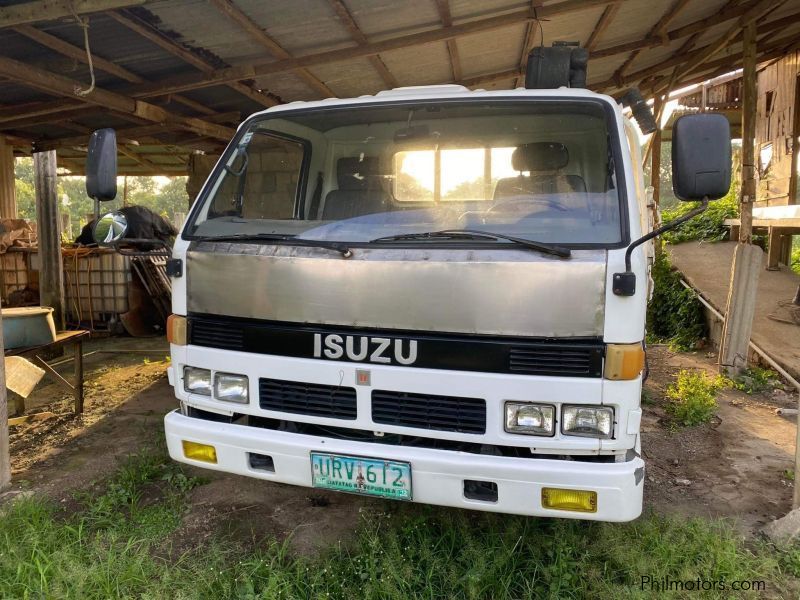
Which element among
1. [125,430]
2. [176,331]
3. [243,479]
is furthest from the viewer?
[125,430]

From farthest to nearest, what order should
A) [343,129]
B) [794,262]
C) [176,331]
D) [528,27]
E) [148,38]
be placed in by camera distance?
[794,262]
[528,27]
[148,38]
[343,129]
[176,331]

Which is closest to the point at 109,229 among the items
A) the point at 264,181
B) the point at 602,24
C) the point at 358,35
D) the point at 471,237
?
the point at 264,181

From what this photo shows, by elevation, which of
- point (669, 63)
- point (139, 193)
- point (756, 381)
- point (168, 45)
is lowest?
point (756, 381)

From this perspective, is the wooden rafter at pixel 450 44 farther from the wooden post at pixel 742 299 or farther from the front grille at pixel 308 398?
the wooden post at pixel 742 299

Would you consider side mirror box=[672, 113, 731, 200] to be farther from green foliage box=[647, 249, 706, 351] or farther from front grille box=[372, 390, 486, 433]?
green foliage box=[647, 249, 706, 351]

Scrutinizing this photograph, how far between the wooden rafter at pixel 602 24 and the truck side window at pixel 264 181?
12.7 ft

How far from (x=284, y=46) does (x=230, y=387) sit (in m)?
3.12

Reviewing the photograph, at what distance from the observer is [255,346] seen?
2.47 m

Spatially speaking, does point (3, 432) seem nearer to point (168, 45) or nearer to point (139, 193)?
point (168, 45)

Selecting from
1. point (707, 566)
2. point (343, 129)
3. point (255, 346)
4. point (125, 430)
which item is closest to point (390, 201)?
point (343, 129)

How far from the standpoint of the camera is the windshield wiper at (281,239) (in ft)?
7.64

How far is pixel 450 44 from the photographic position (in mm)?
5203

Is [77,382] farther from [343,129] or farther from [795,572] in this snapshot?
[795,572]

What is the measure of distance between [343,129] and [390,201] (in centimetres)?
54
